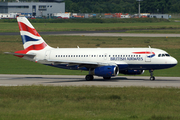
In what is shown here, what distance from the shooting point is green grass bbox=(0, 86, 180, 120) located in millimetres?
21609

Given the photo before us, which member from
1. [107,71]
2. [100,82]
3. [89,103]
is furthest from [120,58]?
[89,103]

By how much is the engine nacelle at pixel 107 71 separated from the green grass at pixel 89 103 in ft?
25.3

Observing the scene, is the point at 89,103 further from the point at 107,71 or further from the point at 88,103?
the point at 107,71

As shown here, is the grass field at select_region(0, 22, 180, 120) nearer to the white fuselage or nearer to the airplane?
the airplane

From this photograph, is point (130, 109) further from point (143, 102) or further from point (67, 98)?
point (67, 98)

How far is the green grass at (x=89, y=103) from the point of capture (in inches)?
851

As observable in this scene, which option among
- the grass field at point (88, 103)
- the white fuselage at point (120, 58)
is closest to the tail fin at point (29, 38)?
the white fuselage at point (120, 58)

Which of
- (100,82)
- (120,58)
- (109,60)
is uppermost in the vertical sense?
(120,58)

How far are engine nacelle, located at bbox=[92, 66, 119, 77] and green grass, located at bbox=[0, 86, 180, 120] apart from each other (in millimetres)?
7718

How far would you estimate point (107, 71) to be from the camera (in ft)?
136

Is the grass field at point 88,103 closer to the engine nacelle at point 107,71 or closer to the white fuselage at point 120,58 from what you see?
the engine nacelle at point 107,71

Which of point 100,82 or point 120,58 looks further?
point 120,58

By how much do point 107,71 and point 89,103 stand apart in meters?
15.6

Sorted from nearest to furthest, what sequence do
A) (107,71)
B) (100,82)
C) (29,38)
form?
1. (107,71)
2. (100,82)
3. (29,38)
